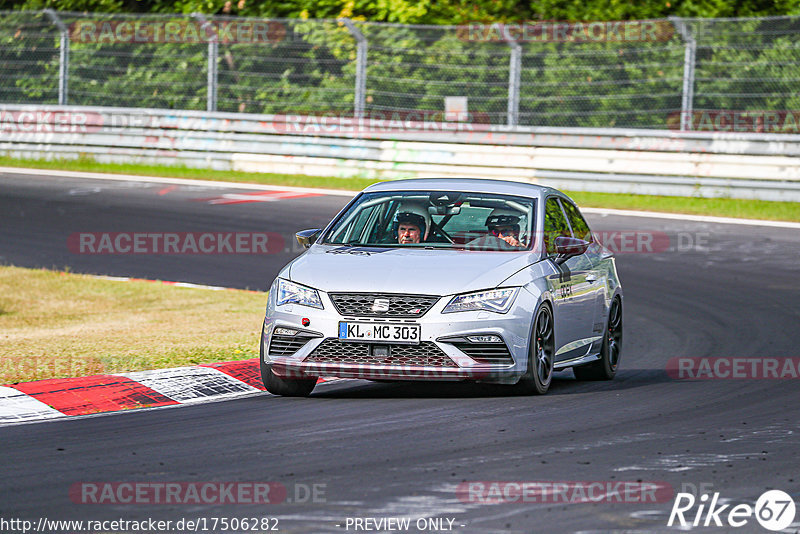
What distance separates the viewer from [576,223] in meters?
10.9

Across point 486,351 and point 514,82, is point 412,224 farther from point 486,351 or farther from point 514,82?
point 514,82

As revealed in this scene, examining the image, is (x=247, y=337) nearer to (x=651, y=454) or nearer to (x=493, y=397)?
(x=493, y=397)

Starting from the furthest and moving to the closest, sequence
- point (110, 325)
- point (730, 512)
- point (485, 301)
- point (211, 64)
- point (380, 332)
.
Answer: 1. point (211, 64)
2. point (110, 325)
3. point (485, 301)
4. point (380, 332)
5. point (730, 512)

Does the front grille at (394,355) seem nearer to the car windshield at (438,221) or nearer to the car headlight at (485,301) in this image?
the car headlight at (485,301)

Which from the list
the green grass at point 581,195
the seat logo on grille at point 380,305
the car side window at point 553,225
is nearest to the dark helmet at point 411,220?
the car side window at point 553,225

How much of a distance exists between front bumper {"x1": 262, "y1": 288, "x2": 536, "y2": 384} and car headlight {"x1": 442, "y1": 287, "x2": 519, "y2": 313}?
4 cm

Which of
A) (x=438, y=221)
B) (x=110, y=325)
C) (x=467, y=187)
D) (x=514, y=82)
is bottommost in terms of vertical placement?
(x=110, y=325)

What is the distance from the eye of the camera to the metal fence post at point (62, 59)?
1035 inches

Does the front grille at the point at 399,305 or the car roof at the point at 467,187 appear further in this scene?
the car roof at the point at 467,187

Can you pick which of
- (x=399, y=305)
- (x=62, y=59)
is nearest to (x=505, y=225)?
(x=399, y=305)

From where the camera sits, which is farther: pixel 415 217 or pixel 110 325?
pixel 110 325

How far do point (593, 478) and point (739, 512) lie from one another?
82 cm

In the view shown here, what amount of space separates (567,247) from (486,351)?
128cm

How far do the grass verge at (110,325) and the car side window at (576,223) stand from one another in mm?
2720
